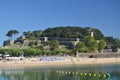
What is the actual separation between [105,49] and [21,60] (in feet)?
150

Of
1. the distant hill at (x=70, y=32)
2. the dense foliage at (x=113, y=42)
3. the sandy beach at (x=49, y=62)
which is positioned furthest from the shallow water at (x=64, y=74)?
the distant hill at (x=70, y=32)

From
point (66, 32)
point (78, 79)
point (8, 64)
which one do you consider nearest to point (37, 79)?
point (78, 79)

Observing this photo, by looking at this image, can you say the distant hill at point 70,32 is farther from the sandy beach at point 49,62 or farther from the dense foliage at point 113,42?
the sandy beach at point 49,62

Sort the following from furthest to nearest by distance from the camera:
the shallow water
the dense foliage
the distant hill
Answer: the distant hill < the dense foliage < the shallow water

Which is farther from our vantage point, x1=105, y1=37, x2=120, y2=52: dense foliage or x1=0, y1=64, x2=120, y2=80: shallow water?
x1=105, y1=37, x2=120, y2=52: dense foliage

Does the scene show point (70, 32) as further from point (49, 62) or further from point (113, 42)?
point (49, 62)

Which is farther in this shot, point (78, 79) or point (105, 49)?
point (105, 49)

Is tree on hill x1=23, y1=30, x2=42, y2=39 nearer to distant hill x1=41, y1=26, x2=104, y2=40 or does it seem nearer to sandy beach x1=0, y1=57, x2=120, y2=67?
distant hill x1=41, y1=26, x2=104, y2=40

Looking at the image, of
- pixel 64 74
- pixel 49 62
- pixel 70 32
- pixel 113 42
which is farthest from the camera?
pixel 113 42

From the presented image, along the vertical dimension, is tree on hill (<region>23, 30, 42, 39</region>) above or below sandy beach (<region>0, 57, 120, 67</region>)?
above

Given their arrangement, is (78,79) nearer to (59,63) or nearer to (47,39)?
(59,63)

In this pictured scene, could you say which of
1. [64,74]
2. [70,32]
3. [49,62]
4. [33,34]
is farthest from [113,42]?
[64,74]

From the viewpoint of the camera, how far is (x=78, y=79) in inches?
1566

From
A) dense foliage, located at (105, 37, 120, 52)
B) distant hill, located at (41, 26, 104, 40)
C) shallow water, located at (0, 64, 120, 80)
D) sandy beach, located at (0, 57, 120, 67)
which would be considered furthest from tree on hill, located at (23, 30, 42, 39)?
shallow water, located at (0, 64, 120, 80)
